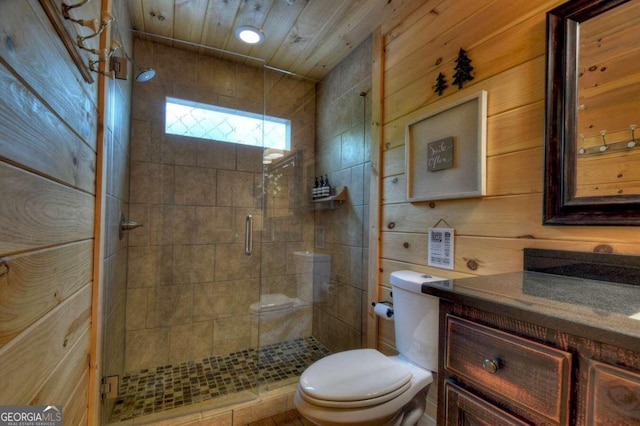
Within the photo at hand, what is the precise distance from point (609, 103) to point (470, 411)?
1.00m

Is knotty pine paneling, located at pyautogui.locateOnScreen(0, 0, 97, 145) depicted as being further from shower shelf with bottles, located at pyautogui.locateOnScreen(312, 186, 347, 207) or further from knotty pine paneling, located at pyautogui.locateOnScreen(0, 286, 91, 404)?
shower shelf with bottles, located at pyautogui.locateOnScreen(312, 186, 347, 207)

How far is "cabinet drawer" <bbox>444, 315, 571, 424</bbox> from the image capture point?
0.58 meters

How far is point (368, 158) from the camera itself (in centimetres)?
210

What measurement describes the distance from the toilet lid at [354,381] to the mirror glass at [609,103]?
950 mm

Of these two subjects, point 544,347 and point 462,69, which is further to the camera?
point 462,69

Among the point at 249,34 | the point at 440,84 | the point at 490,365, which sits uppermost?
the point at 249,34

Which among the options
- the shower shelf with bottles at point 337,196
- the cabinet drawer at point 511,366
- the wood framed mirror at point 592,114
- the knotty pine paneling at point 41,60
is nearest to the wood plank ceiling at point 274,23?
the wood framed mirror at point 592,114

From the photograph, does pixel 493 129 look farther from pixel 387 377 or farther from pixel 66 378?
pixel 66 378

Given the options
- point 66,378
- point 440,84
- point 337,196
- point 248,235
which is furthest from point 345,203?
point 66,378

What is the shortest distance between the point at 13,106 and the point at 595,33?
1575 millimetres

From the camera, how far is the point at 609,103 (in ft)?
2.97

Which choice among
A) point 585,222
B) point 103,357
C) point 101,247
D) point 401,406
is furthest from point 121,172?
point 585,222

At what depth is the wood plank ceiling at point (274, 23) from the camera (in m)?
1.80

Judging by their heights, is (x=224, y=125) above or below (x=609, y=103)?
above
